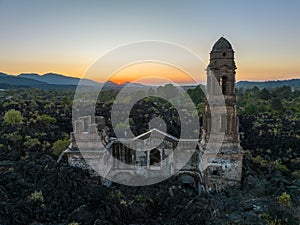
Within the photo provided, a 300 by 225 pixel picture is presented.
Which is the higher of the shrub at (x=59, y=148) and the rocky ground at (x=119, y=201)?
the shrub at (x=59, y=148)

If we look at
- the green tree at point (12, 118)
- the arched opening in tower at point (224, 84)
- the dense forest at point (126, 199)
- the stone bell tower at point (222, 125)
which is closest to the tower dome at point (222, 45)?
the stone bell tower at point (222, 125)

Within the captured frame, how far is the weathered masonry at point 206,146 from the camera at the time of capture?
1722 centimetres

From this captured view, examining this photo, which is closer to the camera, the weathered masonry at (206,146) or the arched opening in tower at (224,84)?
the weathered masonry at (206,146)

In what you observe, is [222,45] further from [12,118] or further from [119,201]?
[12,118]

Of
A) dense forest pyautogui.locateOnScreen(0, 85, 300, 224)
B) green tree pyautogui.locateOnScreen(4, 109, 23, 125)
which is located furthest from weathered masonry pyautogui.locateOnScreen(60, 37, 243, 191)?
green tree pyautogui.locateOnScreen(4, 109, 23, 125)

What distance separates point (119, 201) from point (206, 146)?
5842mm

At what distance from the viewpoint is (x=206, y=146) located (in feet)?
57.4

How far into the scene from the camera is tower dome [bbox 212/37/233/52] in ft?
56.1

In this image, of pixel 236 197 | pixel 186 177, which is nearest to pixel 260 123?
pixel 186 177

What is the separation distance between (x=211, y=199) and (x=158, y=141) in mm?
4936

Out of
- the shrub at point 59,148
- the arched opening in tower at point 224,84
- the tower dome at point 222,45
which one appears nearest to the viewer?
the tower dome at point 222,45

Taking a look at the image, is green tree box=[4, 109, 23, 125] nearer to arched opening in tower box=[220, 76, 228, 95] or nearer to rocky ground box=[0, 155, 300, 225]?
rocky ground box=[0, 155, 300, 225]

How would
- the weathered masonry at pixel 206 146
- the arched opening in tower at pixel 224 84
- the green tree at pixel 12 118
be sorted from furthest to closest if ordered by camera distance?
the green tree at pixel 12 118
the arched opening in tower at pixel 224 84
the weathered masonry at pixel 206 146

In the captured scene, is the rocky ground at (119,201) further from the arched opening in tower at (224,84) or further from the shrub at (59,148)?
the shrub at (59,148)
